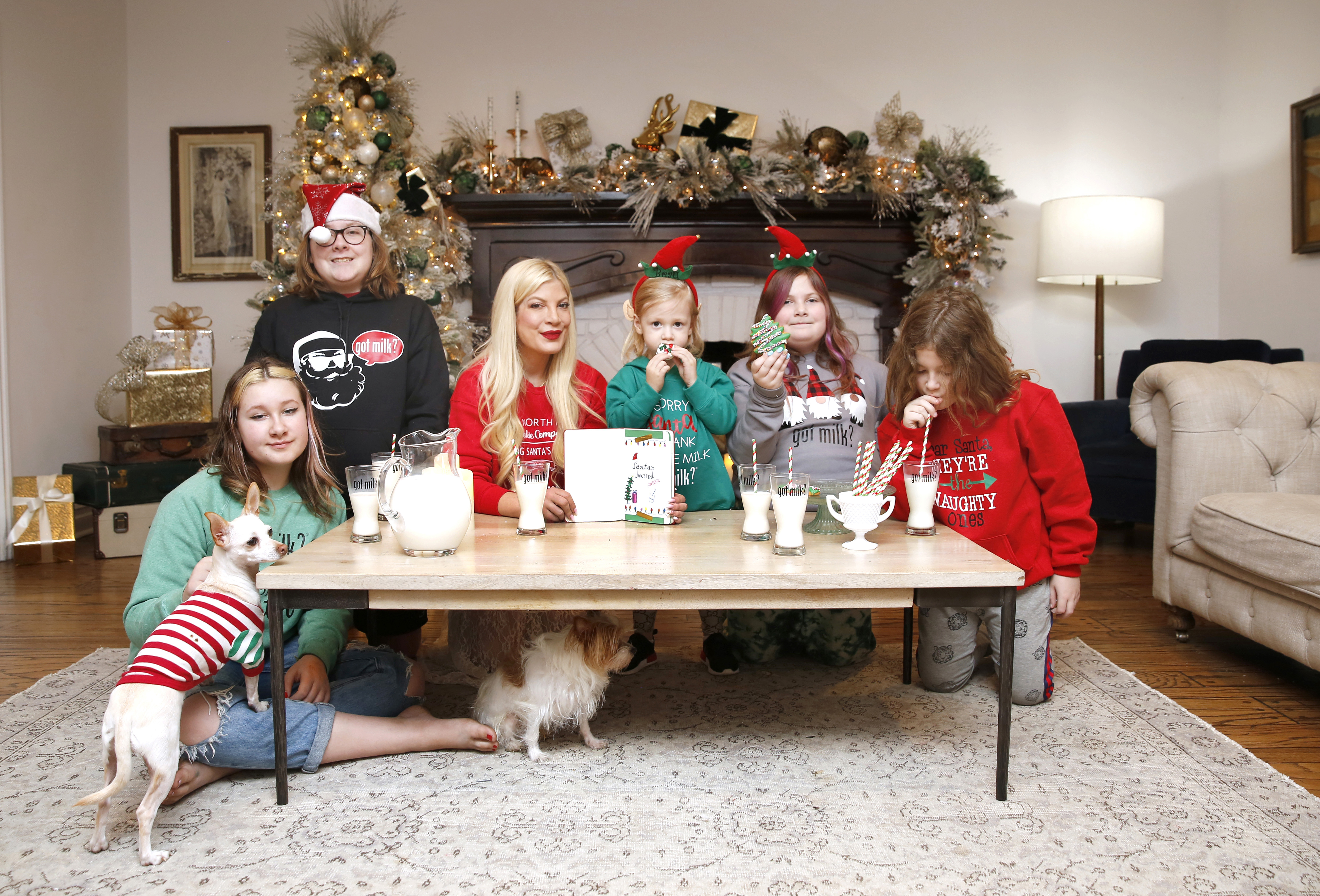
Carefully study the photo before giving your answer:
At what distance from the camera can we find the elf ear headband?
2275mm

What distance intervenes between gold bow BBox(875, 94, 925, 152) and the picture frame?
5.43 ft

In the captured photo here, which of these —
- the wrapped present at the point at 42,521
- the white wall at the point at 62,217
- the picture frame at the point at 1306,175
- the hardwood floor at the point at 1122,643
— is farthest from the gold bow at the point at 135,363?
the picture frame at the point at 1306,175

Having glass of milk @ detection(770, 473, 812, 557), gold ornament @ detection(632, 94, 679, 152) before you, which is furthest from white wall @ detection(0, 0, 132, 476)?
glass of milk @ detection(770, 473, 812, 557)

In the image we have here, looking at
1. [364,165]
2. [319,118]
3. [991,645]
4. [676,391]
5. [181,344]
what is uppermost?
[319,118]

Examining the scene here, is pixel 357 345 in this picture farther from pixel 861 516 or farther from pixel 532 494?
pixel 861 516

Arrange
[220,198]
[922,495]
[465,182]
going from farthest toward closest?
[220,198], [465,182], [922,495]

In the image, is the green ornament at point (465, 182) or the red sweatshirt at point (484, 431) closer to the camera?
the red sweatshirt at point (484, 431)

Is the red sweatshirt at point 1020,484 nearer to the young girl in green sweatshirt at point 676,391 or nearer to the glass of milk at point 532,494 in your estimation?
the young girl in green sweatshirt at point 676,391

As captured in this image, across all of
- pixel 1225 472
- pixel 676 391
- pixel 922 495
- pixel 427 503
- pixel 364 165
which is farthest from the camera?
pixel 364 165

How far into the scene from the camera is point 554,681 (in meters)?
1.80

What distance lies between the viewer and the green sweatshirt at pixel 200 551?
169cm

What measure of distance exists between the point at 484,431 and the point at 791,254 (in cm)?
91

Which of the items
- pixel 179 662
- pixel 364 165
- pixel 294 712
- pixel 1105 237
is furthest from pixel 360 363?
pixel 1105 237

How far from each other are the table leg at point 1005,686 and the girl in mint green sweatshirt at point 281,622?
1001mm
